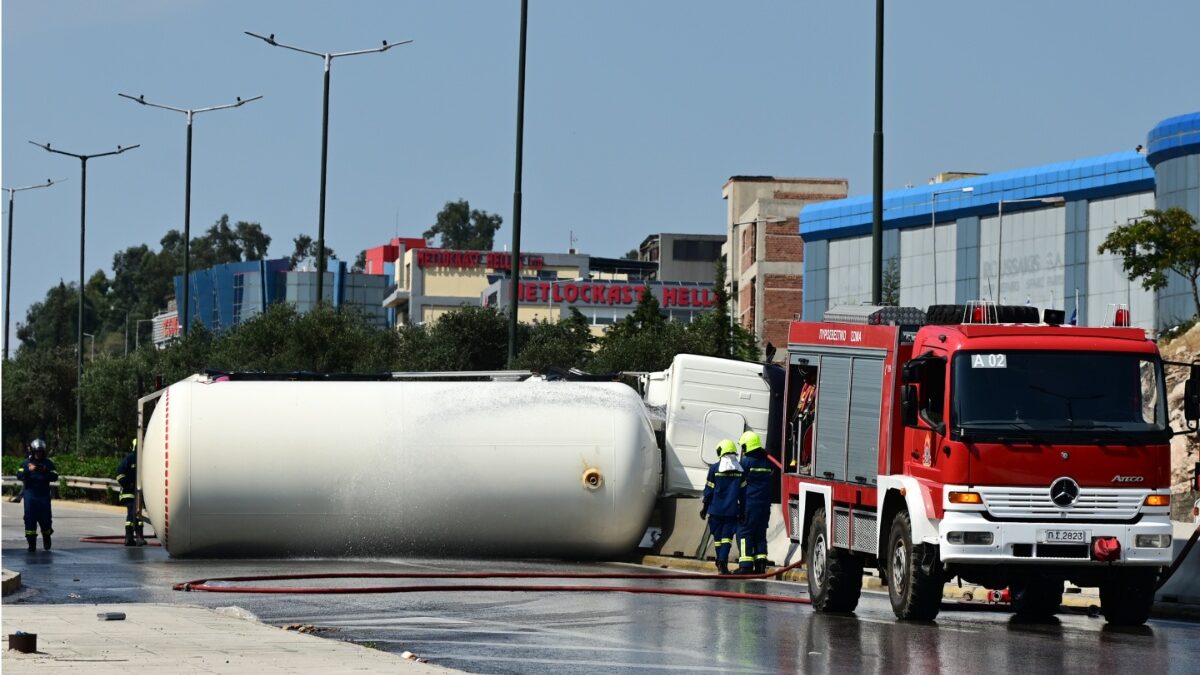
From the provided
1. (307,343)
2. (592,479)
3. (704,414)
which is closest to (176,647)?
(592,479)

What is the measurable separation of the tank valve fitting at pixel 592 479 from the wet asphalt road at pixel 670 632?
387 centimetres

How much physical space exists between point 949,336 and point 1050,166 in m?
75.6

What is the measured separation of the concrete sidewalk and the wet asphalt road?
70cm

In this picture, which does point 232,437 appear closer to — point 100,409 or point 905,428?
Answer: point 905,428

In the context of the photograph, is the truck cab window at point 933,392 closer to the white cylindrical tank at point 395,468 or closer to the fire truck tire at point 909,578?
the fire truck tire at point 909,578

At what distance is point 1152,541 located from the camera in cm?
1548

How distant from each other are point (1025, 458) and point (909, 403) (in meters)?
1.13

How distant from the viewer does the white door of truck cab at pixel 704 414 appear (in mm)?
26625

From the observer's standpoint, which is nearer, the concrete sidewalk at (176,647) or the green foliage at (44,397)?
the concrete sidewalk at (176,647)

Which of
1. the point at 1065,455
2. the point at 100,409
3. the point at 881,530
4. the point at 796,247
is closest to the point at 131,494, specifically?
the point at 881,530

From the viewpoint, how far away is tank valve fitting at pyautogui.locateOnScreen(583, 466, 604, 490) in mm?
25875

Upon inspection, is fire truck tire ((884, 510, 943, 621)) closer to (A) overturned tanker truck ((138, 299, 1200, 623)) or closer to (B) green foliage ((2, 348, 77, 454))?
(A) overturned tanker truck ((138, 299, 1200, 623))

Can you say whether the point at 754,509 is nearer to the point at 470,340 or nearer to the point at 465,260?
the point at 470,340

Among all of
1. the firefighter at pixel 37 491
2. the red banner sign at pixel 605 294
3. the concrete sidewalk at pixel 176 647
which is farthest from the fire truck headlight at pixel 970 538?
the red banner sign at pixel 605 294
